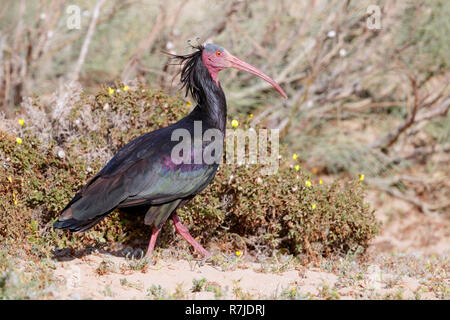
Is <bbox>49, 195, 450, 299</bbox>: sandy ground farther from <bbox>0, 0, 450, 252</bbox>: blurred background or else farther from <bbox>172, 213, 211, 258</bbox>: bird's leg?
<bbox>0, 0, 450, 252</bbox>: blurred background

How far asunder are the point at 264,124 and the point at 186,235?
3.43 m

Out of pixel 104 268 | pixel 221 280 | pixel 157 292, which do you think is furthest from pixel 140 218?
pixel 157 292

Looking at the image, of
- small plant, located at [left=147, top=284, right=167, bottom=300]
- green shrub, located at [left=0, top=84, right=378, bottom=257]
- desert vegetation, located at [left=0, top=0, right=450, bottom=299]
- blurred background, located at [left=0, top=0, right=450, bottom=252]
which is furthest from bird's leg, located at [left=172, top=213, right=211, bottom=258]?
blurred background, located at [left=0, top=0, right=450, bottom=252]

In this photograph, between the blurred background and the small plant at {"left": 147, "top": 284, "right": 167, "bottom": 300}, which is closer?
the small plant at {"left": 147, "top": 284, "right": 167, "bottom": 300}

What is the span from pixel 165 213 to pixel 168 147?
23.1 inches

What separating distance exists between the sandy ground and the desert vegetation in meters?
0.04

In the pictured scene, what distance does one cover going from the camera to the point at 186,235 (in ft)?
17.8

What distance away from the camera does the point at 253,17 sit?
9.76 m

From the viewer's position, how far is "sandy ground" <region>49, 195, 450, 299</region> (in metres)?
4.27

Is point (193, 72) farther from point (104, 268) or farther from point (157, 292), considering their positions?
point (157, 292)

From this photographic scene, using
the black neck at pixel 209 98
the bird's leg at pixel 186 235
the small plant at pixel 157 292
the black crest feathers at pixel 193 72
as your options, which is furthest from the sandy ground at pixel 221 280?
the black crest feathers at pixel 193 72

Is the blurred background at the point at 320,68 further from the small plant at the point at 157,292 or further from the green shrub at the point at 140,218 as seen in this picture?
the small plant at the point at 157,292

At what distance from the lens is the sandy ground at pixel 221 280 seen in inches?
168

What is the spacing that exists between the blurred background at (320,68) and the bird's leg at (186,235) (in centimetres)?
360
